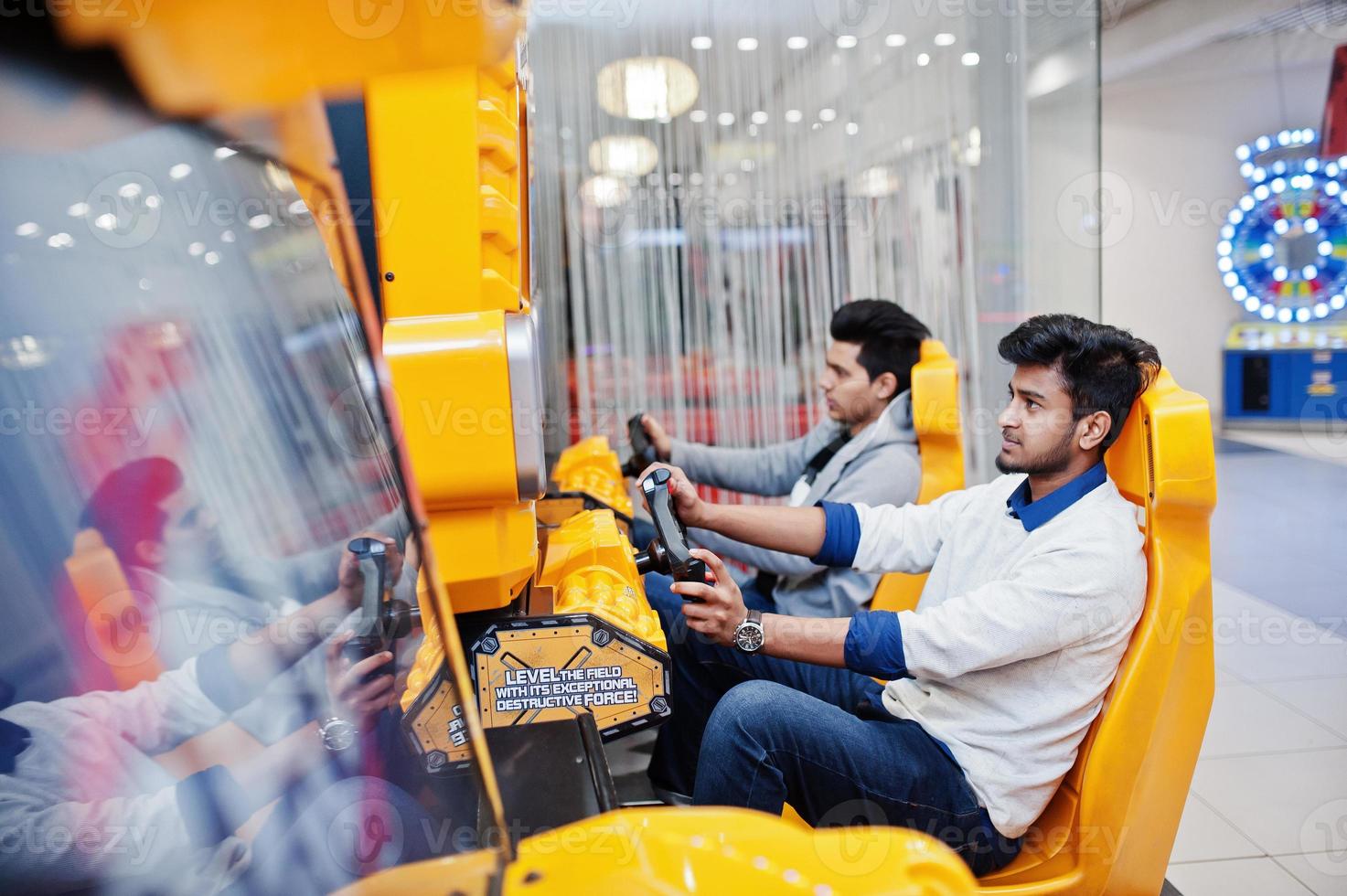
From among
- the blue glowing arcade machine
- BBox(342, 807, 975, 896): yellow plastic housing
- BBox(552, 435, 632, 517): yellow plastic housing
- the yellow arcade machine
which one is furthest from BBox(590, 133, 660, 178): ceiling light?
the blue glowing arcade machine

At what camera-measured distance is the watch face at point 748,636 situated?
1494 mm

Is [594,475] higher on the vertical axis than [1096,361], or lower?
lower

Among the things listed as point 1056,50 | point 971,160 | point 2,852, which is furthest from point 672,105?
point 2,852

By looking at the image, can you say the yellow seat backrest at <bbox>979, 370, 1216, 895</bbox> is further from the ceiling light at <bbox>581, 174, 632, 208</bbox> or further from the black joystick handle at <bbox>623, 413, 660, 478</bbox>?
the ceiling light at <bbox>581, 174, 632, 208</bbox>

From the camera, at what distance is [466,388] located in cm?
118

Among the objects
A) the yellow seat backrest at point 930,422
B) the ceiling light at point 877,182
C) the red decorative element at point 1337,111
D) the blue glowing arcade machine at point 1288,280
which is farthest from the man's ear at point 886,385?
the blue glowing arcade machine at point 1288,280

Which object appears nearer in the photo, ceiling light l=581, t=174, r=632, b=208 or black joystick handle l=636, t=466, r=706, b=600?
black joystick handle l=636, t=466, r=706, b=600

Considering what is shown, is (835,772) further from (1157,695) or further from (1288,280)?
(1288,280)

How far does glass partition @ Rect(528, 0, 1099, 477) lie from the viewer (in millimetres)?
3949

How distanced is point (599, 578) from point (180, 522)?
3.35ft

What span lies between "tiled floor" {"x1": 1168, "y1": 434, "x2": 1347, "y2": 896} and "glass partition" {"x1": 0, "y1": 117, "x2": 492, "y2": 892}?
1.96 metres

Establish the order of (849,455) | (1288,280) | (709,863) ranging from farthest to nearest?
1. (1288,280)
2. (849,455)
3. (709,863)

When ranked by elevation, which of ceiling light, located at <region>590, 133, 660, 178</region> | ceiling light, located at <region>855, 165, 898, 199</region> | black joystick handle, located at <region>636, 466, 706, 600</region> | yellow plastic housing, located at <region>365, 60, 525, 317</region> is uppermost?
ceiling light, located at <region>590, 133, 660, 178</region>

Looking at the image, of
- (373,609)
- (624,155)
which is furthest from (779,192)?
(373,609)
